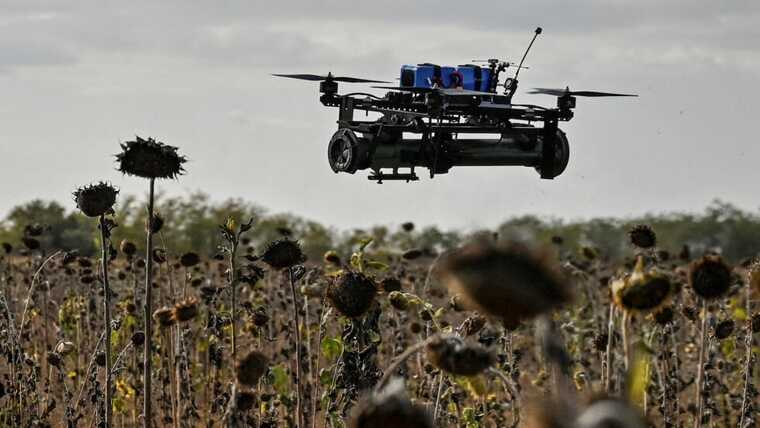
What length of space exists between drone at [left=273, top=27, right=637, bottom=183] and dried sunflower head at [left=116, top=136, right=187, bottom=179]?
13.7ft

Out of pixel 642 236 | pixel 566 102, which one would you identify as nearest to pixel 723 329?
pixel 642 236

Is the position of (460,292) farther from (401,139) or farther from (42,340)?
(42,340)

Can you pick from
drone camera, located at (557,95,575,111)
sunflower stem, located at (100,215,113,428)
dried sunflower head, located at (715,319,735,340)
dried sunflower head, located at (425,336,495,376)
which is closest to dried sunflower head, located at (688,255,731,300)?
dried sunflower head, located at (425,336,495,376)

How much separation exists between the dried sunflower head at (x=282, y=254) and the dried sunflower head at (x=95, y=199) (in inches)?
28.7

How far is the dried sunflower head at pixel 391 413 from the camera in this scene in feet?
10.0

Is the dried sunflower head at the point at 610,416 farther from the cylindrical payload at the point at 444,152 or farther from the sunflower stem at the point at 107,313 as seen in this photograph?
the cylindrical payload at the point at 444,152

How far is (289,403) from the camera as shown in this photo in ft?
31.3

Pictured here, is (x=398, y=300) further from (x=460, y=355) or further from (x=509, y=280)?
(x=509, y=280)

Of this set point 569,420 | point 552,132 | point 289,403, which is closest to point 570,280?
point 569,420

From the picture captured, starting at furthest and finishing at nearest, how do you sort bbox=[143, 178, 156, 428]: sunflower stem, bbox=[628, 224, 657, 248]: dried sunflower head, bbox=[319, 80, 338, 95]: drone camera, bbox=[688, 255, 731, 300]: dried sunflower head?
1. bbox=[319, 80, 338, 95]: drone camera
2. bbox=[628, 224, 657, 248]: dried sunflower head
3. bbox=[143, 178, 156, 428]: sunflower stem
4. bbox=[688, 255, 731, 300]: dried sunflower head

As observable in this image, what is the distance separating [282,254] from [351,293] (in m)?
0.53

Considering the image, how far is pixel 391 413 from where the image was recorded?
3084mm

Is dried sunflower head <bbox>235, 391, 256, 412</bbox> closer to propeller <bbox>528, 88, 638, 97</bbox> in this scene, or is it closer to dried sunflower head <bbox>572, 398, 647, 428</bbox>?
dried sunflower head <bbox>572, 398, 647, 428</bbox>

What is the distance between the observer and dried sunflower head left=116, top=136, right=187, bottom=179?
213 inches
